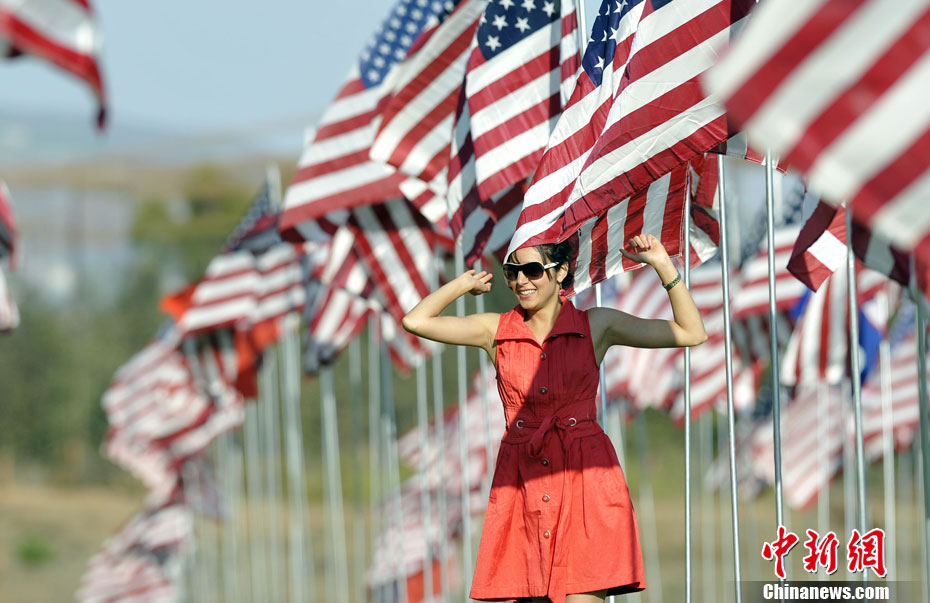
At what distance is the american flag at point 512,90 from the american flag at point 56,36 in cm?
374

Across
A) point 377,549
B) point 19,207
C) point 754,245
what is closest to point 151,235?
point 19,207

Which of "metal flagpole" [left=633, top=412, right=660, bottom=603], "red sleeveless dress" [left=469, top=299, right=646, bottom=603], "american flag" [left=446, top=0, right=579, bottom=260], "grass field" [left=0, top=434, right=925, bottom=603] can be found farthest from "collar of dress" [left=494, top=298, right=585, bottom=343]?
"grass field" [left=0, top=434, right=925, bottom=603]

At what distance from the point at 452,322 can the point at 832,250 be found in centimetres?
226

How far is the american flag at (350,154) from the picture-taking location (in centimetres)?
1048

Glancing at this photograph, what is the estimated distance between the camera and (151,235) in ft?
274

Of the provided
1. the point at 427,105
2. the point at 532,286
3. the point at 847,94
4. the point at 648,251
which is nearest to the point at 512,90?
the point at 427,105

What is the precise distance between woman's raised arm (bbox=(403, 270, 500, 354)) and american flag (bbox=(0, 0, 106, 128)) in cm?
156

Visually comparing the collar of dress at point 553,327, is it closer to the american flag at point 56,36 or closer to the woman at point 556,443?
the woman at point 556,443

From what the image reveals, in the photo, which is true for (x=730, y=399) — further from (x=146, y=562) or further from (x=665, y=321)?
(x=146, y=562)

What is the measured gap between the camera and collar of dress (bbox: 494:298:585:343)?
5102mm

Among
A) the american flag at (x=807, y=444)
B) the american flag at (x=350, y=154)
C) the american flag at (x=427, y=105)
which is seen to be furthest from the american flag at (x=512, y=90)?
the american flag at (x=807, y=444)

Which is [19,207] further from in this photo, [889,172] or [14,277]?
[889,172]

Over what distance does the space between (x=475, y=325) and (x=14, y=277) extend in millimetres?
78521

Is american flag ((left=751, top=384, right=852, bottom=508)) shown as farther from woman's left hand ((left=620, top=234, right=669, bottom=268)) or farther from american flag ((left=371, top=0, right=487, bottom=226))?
woman's left hand ((left=620, top=234, right=669, bottom=268))
